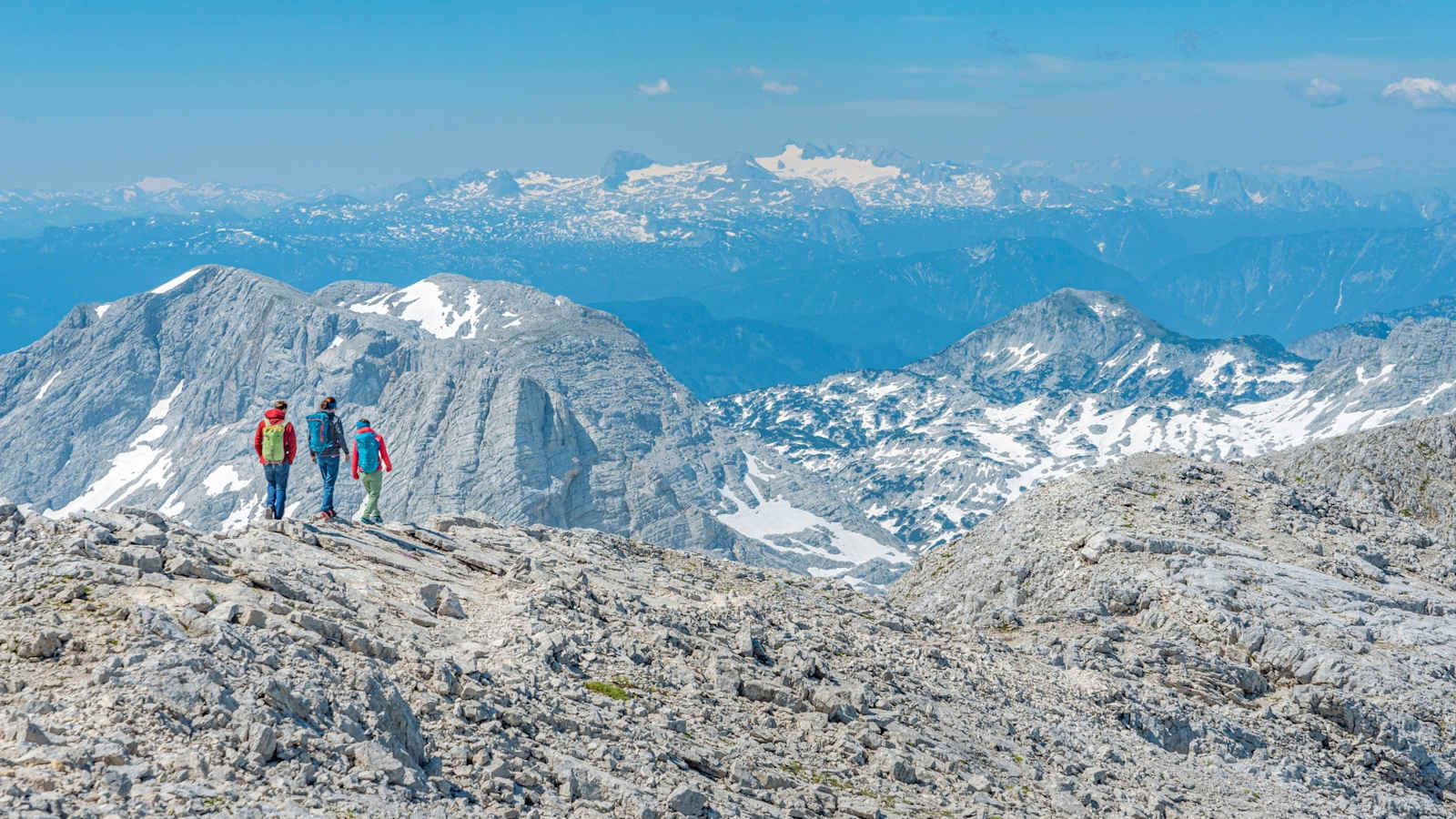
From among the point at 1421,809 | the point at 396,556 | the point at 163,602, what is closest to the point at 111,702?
the point at 163,602

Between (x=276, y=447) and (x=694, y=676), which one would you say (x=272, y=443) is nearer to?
(x=276, y=447)

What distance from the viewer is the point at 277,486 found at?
108 ft

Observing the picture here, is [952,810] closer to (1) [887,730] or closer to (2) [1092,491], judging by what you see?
(1) [887,730]

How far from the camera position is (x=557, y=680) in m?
22.1

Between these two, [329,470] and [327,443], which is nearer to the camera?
[327,443]

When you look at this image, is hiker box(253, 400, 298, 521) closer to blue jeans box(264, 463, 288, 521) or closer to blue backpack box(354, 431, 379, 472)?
blue jeans box(264, 463, 288, 521)

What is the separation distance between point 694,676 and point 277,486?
49.1 ft

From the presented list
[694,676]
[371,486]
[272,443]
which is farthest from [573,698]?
[272,443]

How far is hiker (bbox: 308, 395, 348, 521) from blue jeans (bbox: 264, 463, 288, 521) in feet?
3.11

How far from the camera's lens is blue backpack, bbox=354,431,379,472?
32.9 meters

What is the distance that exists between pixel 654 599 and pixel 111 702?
1588 cm

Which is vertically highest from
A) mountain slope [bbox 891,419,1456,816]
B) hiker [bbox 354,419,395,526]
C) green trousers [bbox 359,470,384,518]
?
hiker [bbox 354,419,395,526]

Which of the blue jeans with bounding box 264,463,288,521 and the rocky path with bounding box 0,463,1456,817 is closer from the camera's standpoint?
the rocky path with bounding box 0,463,1456,817

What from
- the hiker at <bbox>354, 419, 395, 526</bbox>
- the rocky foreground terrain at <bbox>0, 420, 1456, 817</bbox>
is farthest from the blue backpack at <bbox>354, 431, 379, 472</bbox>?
the rocky foreground terrain at <bbox>0, 420, 1456, 817</bbox>
